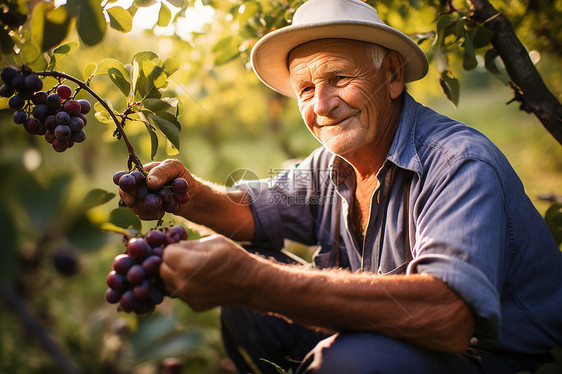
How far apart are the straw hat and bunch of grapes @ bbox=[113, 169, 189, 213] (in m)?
0.86

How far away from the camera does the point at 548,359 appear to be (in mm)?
1481

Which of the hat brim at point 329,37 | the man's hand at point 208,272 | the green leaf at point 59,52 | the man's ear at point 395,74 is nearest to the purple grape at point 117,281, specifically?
the man's hand at point 208,272

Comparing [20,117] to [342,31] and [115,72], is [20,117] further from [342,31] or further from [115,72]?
[342,31]

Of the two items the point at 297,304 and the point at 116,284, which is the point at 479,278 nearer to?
the point at 297,304

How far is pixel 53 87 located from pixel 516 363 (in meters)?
1.91

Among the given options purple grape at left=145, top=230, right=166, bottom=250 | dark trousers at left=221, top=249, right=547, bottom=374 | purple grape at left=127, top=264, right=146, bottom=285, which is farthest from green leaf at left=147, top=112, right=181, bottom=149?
dark trousers at left=221, top=249, right=547, bottom=374

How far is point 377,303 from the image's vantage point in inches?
47.2

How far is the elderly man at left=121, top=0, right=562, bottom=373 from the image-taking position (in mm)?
1168

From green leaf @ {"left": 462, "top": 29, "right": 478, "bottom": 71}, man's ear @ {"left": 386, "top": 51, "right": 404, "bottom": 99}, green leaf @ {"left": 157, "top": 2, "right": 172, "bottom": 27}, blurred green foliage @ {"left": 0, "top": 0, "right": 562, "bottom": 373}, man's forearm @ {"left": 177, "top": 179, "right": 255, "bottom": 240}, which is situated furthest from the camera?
man's forearm @ {"left": 177, "top": 179, "right": 255, "bottom": 240}

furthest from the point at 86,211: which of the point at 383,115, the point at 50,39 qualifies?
the point at 383,115

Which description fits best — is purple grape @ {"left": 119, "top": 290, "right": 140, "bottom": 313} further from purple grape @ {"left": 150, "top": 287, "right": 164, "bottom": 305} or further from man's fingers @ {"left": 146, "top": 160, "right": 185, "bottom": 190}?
man's fingers @ {"left": 146, "top": 160, "right": 185, "bottom": 190}

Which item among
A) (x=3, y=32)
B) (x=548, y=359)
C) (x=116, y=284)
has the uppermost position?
(x=3, y=32)

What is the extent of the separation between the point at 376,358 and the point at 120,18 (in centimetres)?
134

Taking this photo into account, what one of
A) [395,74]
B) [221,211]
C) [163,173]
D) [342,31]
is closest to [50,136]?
[163,173]
